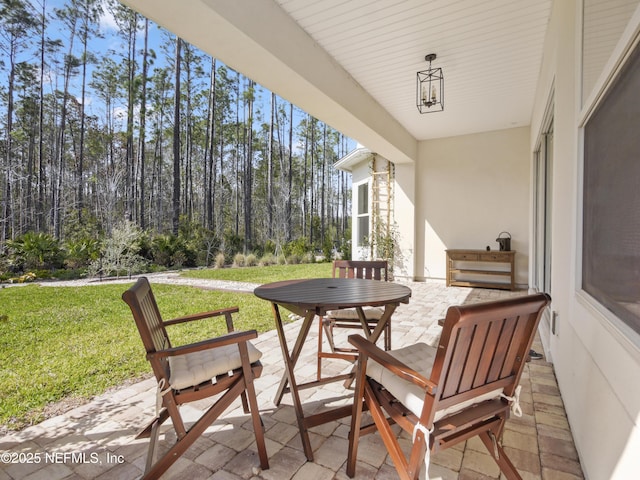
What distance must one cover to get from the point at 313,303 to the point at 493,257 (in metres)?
5.86

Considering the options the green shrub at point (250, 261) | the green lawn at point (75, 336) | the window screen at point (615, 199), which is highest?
the window screen at point (615, 199)

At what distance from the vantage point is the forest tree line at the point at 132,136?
964cm

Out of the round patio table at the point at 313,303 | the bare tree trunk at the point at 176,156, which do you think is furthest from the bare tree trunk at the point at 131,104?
the round patio table at the point at 313,303

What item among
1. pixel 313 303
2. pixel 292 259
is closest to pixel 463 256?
pixel 313 303

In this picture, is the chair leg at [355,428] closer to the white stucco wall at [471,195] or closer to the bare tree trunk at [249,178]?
the white stucco wall at [471,195]

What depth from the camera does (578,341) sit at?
5.73 feet

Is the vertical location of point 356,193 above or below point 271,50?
below

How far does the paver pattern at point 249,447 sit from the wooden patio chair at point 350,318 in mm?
256

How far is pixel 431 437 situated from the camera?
1173mm

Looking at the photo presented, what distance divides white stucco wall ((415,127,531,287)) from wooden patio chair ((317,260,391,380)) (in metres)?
4.43

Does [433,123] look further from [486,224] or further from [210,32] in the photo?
[210,32]

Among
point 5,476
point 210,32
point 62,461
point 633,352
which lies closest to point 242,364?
point 62,461

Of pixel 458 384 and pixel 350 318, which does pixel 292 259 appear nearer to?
pixel 350 318

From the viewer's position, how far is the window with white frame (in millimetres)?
8502
